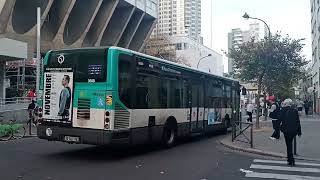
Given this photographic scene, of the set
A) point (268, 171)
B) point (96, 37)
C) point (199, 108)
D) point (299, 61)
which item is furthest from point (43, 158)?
point (96, 37)

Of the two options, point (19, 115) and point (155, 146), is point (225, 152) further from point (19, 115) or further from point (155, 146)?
point (19, 115)

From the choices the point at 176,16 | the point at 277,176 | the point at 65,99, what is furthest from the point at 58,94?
the point at 176,16

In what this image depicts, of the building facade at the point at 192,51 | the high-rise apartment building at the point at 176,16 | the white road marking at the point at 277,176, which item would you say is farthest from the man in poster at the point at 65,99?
the high-rise apartment building at the point at 176,16

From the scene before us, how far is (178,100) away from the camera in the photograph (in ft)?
53.4

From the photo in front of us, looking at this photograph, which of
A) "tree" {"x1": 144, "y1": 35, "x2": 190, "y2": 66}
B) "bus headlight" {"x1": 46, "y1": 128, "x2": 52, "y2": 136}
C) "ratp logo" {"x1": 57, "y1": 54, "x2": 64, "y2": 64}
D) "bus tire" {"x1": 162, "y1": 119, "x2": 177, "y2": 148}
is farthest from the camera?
"tree" {"x1": 144, "y1": 35, "x2": 190, "y2": 66}

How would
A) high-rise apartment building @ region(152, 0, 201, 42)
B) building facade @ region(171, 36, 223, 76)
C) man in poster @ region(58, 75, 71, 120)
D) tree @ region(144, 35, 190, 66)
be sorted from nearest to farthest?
man in poster @ region(58, 75, 71, 120)
tree @ region(144, 35, 190, 66)
building facade @ region(171, 36, 223, 76)
high-rise apartment building @ region(152, 0, 201, 42)

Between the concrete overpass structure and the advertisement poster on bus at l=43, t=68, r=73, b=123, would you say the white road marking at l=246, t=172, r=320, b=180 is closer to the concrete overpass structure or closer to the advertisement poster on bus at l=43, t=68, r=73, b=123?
the advertisement poster on bus at l=43, t=68, r=73, b=123

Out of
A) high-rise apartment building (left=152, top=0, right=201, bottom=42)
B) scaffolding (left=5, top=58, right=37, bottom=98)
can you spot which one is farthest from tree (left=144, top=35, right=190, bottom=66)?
high-rise apartment building (left=152, top=0, right=201, bottom=42)

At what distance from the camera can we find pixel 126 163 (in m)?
11.8

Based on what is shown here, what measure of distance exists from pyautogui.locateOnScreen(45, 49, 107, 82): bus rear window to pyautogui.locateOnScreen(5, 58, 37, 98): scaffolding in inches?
1104

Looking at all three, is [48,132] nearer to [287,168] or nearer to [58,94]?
[58,94]

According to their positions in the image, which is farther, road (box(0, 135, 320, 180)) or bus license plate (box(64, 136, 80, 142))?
bus license plate (box(64, 136, 80, 142))

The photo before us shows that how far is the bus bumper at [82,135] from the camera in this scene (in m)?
11.9

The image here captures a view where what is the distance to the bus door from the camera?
Answer: 17.8 metres
